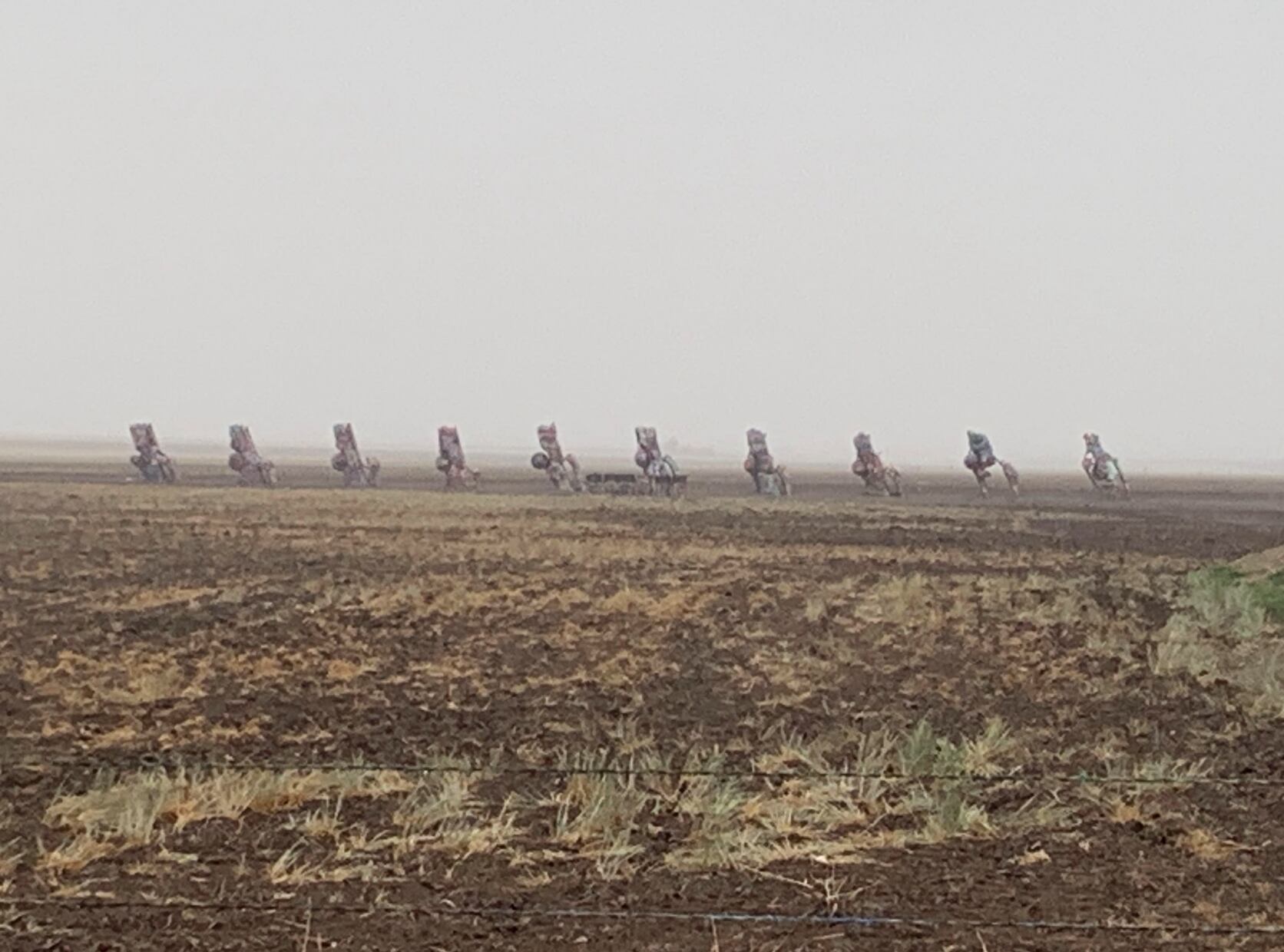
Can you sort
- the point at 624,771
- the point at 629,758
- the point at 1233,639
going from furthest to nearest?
the point at 1233,639
the point at 629,758
the point at 624,771

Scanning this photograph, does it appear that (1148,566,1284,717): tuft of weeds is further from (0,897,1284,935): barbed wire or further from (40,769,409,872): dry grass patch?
(40,769,409,872): dry grass patch

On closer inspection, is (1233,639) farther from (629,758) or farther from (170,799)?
(170,799)

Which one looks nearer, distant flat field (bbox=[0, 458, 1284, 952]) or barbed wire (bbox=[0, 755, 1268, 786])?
distant flat field (bbox=[0, 458, 1284, 952])

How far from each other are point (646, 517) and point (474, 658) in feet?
83.7

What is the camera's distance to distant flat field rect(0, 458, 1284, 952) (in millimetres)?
6945

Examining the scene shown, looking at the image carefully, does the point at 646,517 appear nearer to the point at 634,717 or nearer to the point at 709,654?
the point at 709,654

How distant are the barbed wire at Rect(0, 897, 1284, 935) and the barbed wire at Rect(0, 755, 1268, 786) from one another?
2271 millimetres

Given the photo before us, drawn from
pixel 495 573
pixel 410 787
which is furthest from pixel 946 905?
pixel 495 573

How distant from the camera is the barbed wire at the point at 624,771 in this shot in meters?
9.47

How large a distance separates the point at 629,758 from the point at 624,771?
131 centimetres

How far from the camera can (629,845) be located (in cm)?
812

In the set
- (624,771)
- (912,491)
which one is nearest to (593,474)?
(912,491)

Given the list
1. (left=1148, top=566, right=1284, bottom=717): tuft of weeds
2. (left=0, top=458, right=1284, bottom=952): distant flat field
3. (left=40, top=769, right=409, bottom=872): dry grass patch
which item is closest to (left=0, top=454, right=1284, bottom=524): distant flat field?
(left=1148, top=566, right=1284, bottom=717): tuft of weeds

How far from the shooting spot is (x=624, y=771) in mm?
9164
